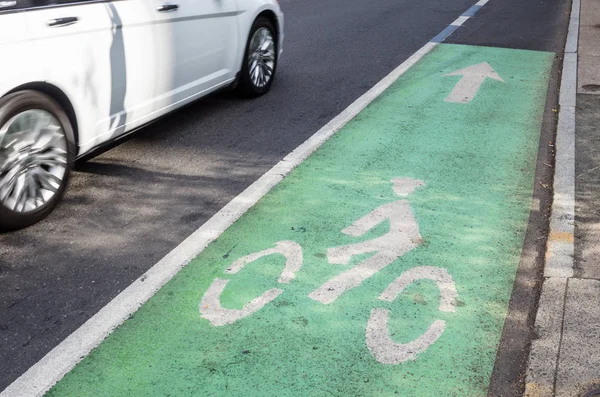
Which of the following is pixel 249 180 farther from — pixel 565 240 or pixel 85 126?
pixel 565 240

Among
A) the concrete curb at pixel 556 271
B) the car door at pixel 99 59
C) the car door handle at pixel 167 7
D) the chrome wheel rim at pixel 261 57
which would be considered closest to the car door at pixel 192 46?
the car door handle at pixel 167 7

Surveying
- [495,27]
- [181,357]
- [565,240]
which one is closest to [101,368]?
[181,357]

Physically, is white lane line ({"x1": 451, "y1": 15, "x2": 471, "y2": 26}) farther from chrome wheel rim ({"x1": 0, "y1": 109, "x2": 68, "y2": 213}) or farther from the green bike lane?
chrome wheel rim ({"x1": 0, "y1": 109, "x2": 68, "y2": 213})

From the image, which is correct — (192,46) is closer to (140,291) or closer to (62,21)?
(62,21)

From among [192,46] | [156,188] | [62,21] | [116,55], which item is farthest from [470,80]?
[62,21]

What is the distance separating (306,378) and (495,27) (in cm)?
1201

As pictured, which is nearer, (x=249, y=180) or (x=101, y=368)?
(x=101, y=368)

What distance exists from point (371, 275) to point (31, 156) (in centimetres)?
255

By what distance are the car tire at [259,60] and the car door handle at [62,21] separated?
116 inches

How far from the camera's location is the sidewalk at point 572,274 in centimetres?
400

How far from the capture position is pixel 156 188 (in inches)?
252

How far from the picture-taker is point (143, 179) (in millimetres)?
6555

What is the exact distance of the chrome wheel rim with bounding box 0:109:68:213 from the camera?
17.2 ft

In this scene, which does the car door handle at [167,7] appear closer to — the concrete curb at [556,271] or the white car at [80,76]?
the white car at [80,76]
